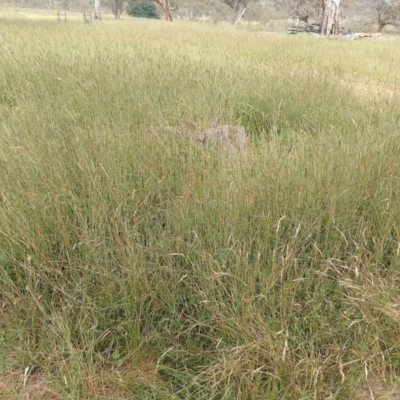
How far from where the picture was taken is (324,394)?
1281 millimetres

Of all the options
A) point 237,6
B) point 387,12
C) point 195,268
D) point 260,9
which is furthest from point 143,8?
point 195,268

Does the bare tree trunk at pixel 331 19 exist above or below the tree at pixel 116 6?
below

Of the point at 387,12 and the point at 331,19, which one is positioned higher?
the point at 387,12

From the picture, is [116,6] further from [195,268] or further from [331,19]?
[195,268]

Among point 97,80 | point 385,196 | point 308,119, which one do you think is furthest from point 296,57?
point 385,196

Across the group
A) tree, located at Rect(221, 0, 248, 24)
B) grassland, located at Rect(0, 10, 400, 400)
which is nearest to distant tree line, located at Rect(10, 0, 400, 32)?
tree, located at Rect(221, 0, 248, 24)

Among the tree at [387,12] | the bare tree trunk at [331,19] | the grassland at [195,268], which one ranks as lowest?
the grassland at [195,268]

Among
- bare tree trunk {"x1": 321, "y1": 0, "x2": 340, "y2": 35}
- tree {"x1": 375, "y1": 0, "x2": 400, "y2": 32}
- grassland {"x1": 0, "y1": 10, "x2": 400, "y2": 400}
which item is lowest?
grassland {"x1": 0, "y1": 10, "x2": 400, "y2": 400}

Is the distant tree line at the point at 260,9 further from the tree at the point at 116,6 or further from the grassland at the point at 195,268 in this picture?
the grassland at the point at 195,268

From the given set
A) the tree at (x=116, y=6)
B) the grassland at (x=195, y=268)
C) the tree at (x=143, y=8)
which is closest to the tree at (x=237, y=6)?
the tree at (x=143, y=8)

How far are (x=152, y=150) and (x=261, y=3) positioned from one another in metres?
55.3

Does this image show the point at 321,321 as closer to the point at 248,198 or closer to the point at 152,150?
the point at 248,198

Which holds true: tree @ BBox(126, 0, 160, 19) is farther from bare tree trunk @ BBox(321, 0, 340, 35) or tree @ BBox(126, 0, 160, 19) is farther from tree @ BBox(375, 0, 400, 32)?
bare tree trunk @ BBox(321, 0, 340, 35)

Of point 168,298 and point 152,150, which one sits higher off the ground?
point 152,150
